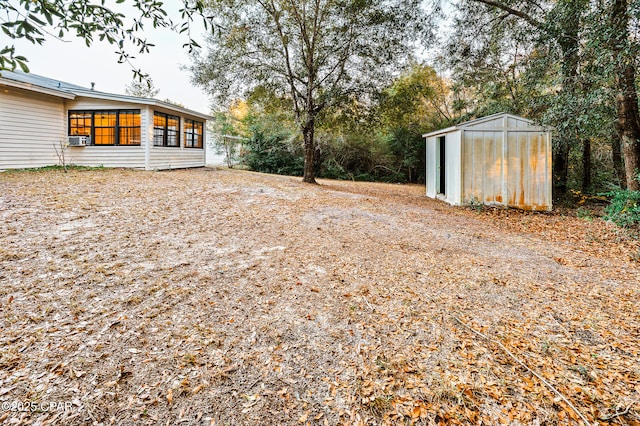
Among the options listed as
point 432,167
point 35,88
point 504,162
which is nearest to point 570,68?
point 504,162

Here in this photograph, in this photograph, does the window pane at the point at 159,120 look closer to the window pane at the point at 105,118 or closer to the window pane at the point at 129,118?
the window pane at the point at 129,118

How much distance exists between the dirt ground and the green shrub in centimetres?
87

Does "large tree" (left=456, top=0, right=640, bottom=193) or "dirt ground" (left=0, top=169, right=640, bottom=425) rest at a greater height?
"large tree" (left=456, top=0, right=640, bottom=193)

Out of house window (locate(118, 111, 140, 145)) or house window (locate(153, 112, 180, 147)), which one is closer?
house window (locate(118, 111, 140, 145))

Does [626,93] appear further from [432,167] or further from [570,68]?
[432,167]

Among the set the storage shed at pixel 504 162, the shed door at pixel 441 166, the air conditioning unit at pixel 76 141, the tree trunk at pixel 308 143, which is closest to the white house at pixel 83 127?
the air conditioning unit at pixel 76 141

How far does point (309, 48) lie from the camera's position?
1141cm

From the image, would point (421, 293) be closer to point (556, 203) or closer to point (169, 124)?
point (556, 203)

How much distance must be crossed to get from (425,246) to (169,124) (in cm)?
1219

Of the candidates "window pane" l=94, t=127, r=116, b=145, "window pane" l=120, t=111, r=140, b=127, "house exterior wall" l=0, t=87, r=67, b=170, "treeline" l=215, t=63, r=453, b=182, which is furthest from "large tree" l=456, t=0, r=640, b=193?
"house exterior wall" l=0, t=87, r=67, b=170

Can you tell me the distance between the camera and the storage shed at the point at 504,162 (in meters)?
8.28

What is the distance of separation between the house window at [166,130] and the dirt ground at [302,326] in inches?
310

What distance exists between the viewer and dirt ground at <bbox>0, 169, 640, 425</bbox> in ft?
6.17

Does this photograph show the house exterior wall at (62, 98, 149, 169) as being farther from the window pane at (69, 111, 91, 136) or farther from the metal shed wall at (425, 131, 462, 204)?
the metal shed wall at (425, 131, 462, 204)
